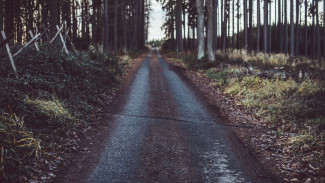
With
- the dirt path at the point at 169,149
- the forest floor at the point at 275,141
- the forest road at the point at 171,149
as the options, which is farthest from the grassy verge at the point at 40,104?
the forest floor at the point at 275,141

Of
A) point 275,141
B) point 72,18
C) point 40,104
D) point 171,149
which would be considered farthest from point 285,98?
point 72,18

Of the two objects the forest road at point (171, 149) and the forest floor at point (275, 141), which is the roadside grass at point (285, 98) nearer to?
the forest floor at point (275, 141)

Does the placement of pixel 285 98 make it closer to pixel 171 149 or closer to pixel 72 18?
pixel 171 149

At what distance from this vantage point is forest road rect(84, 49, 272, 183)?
4934 mm

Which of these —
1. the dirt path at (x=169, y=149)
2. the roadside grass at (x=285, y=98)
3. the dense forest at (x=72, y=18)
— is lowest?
the dirt path at (x=169, y=149)

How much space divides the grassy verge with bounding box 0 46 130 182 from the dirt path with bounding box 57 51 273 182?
984 mm

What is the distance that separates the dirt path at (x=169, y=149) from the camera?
4.93 m

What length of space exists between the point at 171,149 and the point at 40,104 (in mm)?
3751

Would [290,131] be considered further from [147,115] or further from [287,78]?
[287,78]

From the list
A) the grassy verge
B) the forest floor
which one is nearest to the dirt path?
the forest floor

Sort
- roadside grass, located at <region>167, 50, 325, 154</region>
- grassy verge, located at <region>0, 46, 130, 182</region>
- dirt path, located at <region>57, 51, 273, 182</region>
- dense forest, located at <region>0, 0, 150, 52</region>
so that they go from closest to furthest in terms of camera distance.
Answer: dirt path, located at <region>57, 51, 273, 182</region> < grassy verge, located at <region>0, 46, 130, 182</region> < roadside grass, located at <region>167, 50, 325, 154</region> < dense forest, located at <region>0, 0, 150, 52</region>

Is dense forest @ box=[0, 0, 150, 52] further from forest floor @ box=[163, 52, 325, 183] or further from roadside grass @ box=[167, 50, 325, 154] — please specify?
roadside grass @ box=[167, 50, 325, 154]

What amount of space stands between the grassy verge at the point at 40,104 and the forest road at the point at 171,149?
111 cm

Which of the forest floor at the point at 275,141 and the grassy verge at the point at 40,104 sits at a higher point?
the grassy verge at the point at 40,104
